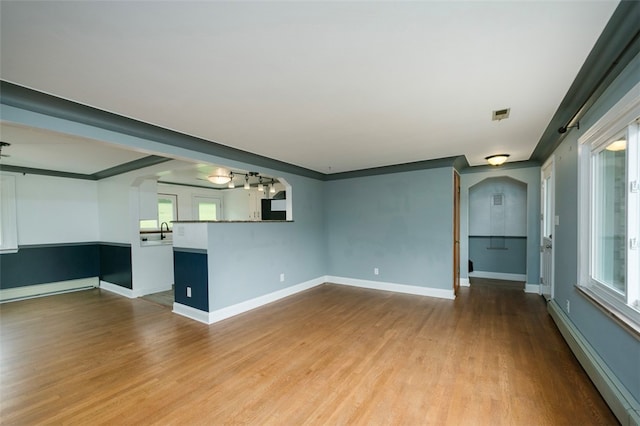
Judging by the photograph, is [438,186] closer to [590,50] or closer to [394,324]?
[394,324]

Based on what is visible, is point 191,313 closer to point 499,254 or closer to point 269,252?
point 269,252

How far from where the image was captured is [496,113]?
102 inches

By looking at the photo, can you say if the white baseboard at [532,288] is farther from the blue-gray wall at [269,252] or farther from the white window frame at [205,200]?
the white window frame at [205,200]

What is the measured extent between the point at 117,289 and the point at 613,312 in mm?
7004

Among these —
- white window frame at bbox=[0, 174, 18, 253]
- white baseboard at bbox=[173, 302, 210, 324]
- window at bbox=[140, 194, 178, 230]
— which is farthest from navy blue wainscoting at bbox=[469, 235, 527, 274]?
white window frame at bbox=[0, 174, 18, 253]

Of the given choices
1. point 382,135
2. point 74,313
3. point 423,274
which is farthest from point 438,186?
point 74,313

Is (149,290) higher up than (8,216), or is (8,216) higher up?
(8,216)

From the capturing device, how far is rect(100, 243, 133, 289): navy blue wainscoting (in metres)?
4.99

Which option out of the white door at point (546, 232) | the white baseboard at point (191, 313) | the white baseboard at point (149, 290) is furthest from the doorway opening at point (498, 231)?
the white baseboard at point (149, 290)

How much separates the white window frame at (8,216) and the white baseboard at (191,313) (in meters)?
3.54

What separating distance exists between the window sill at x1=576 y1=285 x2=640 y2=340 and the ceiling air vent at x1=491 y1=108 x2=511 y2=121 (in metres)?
1.79

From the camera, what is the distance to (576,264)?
2.73 m

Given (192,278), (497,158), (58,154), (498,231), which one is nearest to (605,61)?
(497,158)

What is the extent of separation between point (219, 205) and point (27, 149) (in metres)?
4.96
